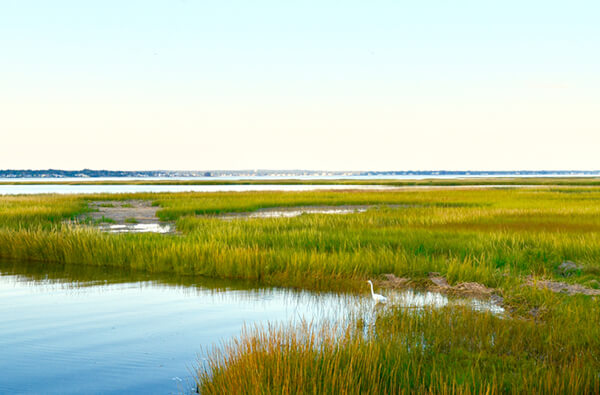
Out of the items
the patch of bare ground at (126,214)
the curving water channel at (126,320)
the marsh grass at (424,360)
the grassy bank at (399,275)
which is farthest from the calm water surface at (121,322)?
the patch of bare ground at (126,214)

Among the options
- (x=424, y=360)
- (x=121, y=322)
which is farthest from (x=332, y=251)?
(x=424, y=360)

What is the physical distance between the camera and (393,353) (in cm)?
724

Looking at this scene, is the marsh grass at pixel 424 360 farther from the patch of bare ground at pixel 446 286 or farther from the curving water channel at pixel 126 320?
the patch of bare ground at pixel 446 286

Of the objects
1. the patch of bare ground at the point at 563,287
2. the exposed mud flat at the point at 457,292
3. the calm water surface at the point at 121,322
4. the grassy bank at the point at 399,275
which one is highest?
the grassy bank at the point at 399,275

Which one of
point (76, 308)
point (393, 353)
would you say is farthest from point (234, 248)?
point (393, 353)

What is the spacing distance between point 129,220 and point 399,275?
2274cm

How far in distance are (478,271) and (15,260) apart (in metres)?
17.9

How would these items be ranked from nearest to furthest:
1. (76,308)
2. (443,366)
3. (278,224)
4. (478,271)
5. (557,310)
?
(443,366) → (557,310) → (76,308) → (478,271) → (278,224)

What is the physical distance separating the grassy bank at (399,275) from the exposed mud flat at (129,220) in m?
2.14

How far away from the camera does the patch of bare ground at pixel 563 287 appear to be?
12.1 m

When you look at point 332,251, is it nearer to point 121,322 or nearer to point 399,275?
point 399,275

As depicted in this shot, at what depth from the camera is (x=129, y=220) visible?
1277 inches

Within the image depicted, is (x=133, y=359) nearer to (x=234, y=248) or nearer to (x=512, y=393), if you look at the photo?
(x=512, y=393)

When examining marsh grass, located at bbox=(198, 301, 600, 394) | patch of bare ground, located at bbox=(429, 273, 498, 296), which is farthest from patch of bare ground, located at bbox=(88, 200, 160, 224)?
marsh grass, located at bbox=(198, 301, 600, 394)
